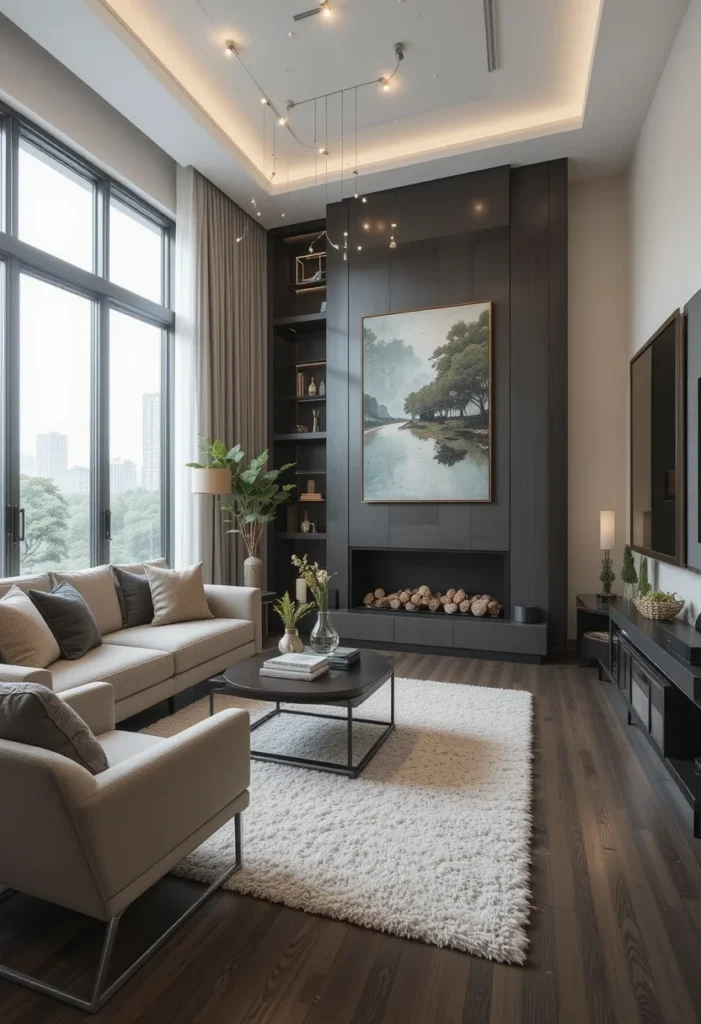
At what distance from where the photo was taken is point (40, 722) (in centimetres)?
150

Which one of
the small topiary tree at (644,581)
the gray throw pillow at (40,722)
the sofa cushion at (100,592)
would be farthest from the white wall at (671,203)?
the sofa cushion at (100,592)

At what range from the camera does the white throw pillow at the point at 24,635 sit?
9.12 ft

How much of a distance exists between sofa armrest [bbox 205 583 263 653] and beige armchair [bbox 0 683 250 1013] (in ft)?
8.29

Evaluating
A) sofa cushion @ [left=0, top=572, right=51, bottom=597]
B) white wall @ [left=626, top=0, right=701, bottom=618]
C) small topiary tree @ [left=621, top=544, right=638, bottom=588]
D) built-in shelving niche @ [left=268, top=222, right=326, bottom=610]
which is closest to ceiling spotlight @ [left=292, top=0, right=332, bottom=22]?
white wall @ [left=626, top=0, right=701, bottom=618]

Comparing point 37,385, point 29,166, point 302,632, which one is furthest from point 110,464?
point 302,632

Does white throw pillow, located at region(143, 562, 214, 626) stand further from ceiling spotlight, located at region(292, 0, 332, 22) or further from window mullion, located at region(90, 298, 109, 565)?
ceiling spotlight, located at region(292, 0, 332, 22)

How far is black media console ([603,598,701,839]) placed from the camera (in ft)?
7.79

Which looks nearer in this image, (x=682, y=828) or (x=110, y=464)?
(x=682, y=828)

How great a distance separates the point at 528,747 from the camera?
119 inches

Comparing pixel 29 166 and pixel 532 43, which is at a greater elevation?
pixel 532 43

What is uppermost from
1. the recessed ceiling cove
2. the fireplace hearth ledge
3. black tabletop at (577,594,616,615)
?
the recessed ceiling cove

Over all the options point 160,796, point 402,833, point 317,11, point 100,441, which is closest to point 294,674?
point 402,833

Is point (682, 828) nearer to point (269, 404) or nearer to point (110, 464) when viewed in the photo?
point (110, 464)

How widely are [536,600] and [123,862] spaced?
13.3 feet
